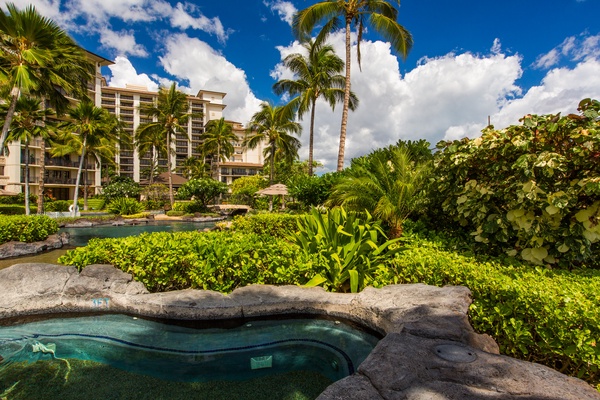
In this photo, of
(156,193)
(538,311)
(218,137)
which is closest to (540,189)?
(538,311)

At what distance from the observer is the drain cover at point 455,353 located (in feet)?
8.41

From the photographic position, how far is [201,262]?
485 centimetres

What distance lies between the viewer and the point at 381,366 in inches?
96.8

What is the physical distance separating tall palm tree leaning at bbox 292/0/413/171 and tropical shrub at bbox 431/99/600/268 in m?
11.4

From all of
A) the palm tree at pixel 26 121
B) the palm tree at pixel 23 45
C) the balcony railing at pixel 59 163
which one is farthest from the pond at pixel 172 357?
the balcony railing at pixel 59 163

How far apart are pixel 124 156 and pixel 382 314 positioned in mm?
79309

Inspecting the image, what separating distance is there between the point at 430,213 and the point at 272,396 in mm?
5515

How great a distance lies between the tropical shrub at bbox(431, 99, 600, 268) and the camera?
13.5 ft

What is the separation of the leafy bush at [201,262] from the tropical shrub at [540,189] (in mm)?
2963

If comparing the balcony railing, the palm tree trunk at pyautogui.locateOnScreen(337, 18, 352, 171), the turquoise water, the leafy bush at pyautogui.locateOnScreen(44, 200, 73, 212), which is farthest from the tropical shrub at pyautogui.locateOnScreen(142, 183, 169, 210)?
the palm tree trunk at pyautogui.locateOnScreen(337, 18, 352, 171)

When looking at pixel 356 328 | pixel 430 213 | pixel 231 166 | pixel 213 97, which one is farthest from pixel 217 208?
pixel 213 97

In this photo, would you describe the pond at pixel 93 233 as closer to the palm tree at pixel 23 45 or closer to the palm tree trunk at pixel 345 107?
the palm tree at pixel 23 45

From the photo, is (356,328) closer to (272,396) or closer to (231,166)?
(272,396)

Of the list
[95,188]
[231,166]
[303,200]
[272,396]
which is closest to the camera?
[272,396]
